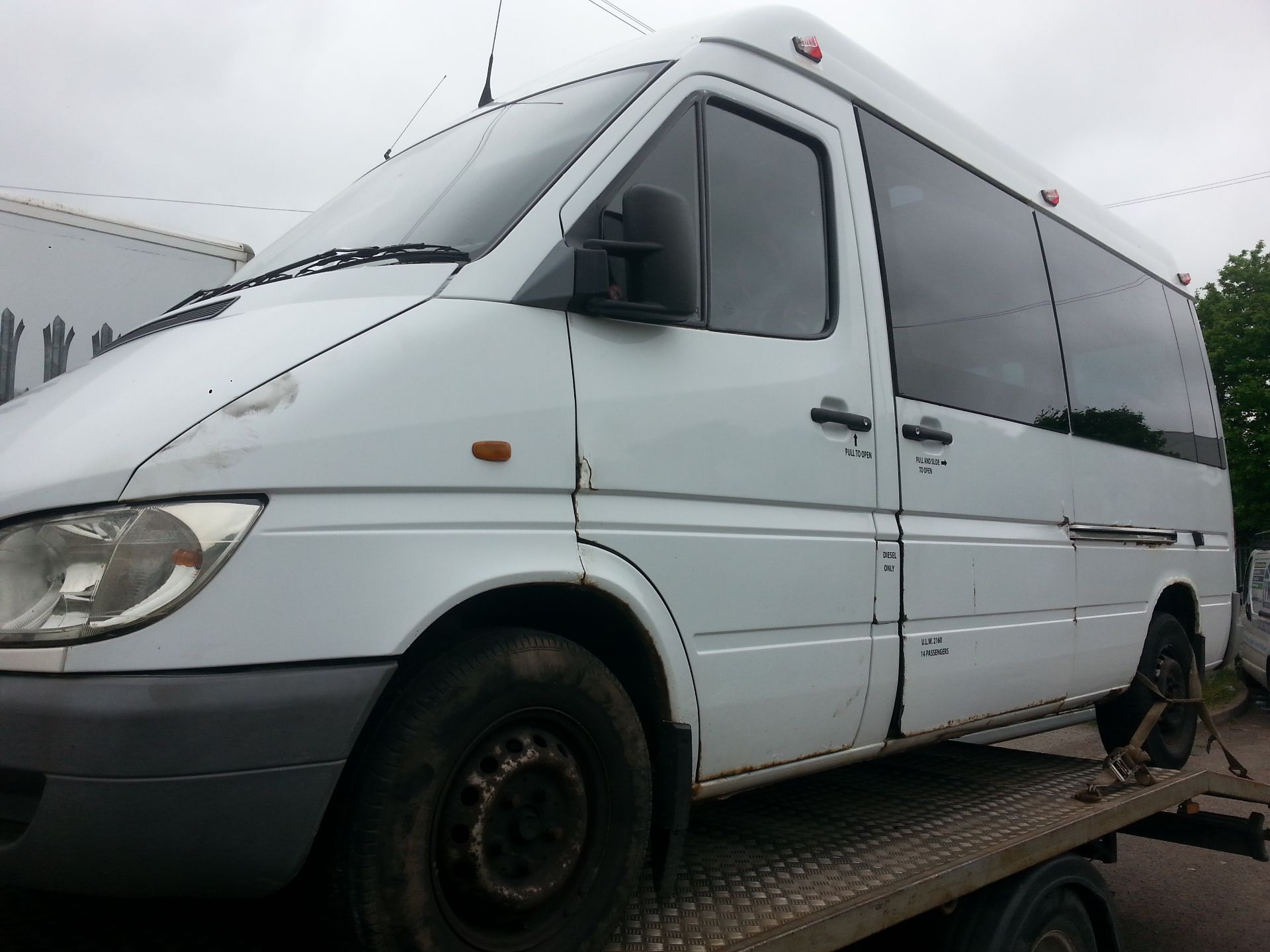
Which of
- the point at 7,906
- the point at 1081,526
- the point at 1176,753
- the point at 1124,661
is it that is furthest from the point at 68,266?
the point at 1176,753

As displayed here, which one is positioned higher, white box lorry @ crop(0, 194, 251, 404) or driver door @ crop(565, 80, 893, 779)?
white box lorry @ crop(0, 194, 251, 404)

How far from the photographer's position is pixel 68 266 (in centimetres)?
574

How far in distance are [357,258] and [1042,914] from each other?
2695mm

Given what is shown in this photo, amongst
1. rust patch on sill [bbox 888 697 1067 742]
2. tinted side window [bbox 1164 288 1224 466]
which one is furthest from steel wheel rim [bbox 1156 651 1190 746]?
rust patch on sill [bbox 888 697 1067 742]

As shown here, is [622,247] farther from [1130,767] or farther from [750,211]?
[1130,767]

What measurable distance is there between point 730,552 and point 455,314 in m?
0.94

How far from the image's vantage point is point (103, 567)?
68.1 inches

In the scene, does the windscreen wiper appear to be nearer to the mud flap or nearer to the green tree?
the mud flap

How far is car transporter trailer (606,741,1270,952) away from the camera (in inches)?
96.5

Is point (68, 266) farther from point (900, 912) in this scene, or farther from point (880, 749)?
point (900, 912)

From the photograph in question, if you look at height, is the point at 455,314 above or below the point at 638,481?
above

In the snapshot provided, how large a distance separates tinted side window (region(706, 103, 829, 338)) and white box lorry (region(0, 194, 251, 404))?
3.62 metres

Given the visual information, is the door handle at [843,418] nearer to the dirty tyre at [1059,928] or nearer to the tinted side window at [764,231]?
the tinted side window at [764,231]

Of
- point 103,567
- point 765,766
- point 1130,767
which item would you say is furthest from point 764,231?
point 1130,767
